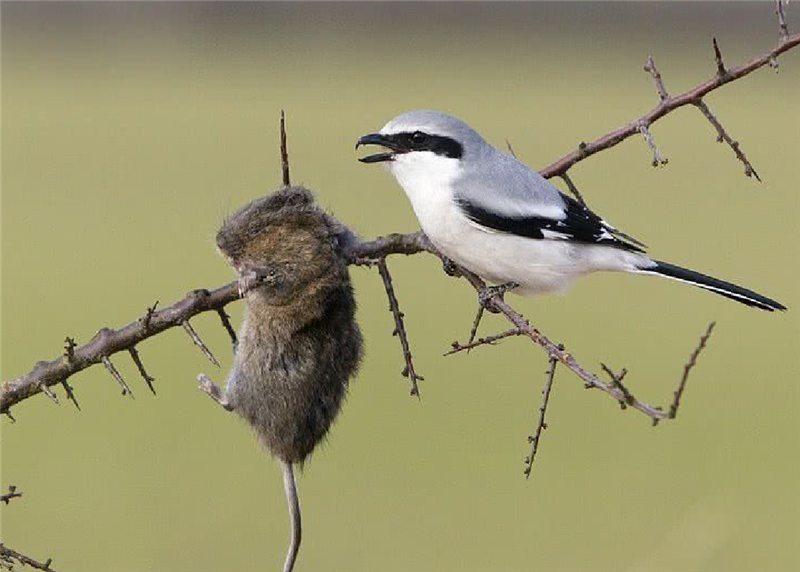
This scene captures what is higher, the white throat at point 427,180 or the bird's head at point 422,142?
the bird's head at point 422,142

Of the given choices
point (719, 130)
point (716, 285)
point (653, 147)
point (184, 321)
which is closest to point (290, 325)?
point (184, 321)

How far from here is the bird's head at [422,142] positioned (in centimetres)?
353

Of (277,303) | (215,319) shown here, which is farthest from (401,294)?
(277,303)

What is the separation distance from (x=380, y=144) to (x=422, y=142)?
0.38 feet

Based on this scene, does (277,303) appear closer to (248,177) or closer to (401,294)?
(401,294)

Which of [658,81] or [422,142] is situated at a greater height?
[658,81]

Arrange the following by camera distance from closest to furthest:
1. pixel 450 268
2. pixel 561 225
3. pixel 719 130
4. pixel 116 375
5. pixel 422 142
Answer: pixel 116 375
pixel 719 130
pixel 450 268
pixel 422 142
pixel 561 225

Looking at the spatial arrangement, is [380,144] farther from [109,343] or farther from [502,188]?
[109,343]

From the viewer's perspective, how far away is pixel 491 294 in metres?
2.51

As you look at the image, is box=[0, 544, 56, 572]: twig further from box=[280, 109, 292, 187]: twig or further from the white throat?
the white throat

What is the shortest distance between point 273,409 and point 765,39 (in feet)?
74.0

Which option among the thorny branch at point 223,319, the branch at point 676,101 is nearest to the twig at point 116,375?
the thorny branch at point 223,319

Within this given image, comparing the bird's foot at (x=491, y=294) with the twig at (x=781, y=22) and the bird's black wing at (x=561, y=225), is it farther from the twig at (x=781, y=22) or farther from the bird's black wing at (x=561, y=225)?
the twig at (x=781, y=22)

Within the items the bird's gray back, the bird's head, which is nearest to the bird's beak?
the bird's head
